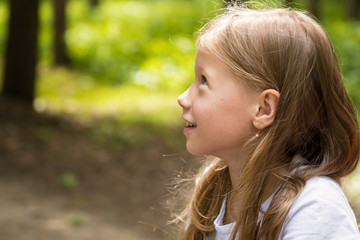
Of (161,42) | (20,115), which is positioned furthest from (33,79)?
(161,42)

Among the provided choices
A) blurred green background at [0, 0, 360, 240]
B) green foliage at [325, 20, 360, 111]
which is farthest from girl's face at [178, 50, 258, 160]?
green foliage at [325, 20, 360, 111]

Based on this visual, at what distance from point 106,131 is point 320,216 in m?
6.93

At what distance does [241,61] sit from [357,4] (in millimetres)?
20464

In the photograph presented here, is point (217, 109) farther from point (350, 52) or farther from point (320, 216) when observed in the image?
point (350, 52)

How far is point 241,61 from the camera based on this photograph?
5.52ft

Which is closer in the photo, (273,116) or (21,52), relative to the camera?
(273,116)

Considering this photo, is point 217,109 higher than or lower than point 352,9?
higher

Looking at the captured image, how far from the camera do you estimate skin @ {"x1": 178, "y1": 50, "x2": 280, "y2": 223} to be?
5.52ft

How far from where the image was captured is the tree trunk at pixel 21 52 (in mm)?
8398

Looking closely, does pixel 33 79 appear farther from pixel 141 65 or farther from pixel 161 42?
pixel 161 42

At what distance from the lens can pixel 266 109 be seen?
5.54 feet

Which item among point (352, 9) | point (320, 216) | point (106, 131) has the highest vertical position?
point (320, 216)

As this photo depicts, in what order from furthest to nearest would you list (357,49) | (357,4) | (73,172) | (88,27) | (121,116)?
(357,4) → (88,27) → (357,49) → (121,116) → (73,172)

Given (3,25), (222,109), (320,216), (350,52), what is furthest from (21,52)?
(3,25)
